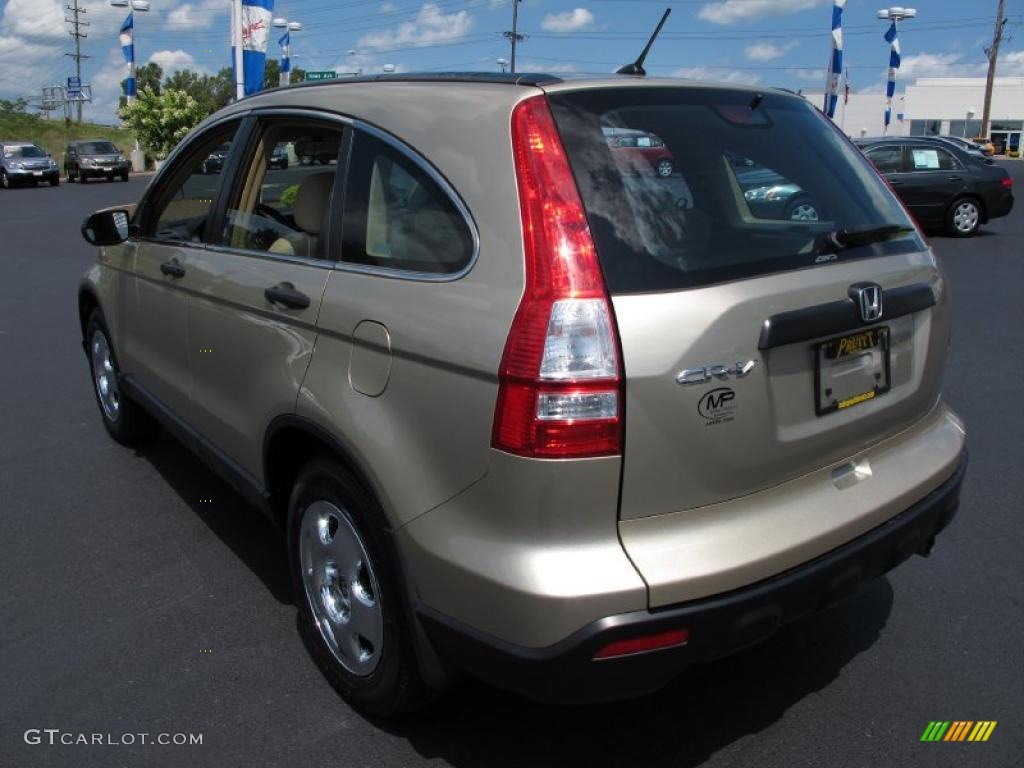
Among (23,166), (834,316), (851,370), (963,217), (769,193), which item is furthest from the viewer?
(23,166)

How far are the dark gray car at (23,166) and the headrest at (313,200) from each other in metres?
37.3

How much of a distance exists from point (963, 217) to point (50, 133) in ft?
215

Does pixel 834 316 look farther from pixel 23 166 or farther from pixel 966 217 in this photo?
pixel 23 166

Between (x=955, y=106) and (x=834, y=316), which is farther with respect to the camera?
(x=955, y=106)

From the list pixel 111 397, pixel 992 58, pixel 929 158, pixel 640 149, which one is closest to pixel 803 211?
pixel 640 149

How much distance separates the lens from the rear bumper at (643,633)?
2.05m

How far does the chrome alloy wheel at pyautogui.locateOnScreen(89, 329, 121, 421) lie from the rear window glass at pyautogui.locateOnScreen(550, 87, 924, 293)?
364 centimetres

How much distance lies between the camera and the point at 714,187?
2609mm

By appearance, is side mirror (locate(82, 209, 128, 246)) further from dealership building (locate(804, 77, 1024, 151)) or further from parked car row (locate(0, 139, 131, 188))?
dealership building (locate(804, 77, 1024, 151))

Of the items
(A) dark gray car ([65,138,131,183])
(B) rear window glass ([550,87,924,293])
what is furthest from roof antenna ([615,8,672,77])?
(A) dark gray car ([65,138,131,183])

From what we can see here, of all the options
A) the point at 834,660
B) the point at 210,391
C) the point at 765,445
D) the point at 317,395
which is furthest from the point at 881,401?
the point at 210,391

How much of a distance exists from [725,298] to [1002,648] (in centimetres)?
184

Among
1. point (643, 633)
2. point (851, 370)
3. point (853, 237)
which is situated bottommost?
point (643, 633)

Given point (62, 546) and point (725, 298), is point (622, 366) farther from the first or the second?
point (62, 546)
